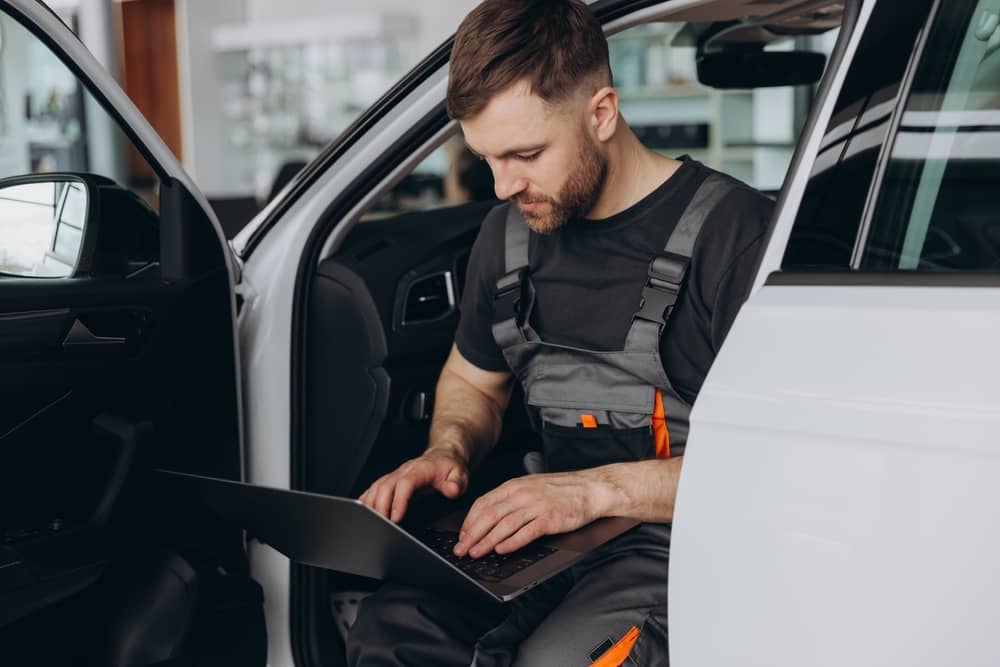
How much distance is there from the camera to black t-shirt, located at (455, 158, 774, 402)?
1.59m

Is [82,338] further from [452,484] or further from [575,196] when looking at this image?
[575,196]

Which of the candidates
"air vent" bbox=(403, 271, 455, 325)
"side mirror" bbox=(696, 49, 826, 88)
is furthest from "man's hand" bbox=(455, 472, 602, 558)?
"side mirror" bbox=(696, 49, 826, 88)

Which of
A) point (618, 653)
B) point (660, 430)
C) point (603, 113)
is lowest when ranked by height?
point (618, 653)

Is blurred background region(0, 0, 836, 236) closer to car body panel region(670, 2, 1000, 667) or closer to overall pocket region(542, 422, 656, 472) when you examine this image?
overall pocket region(542, 422, 656, 472)

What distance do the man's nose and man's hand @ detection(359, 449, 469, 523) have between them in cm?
42

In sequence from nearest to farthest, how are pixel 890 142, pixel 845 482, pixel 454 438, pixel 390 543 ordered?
pixel 845 482
pixel 890 142
pixel 390 543
pixel 454 438

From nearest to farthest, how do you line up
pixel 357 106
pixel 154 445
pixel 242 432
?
pixel 154 445 < pixel 242 432 < pixel 357 106

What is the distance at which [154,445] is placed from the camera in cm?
179

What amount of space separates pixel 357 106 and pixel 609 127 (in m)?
7.79

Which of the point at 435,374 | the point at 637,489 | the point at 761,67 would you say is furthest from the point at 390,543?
the point at 761,67

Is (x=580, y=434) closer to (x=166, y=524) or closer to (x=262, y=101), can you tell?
(x=166, y=524)

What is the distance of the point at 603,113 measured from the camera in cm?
168

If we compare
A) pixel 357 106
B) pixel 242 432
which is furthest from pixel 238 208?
pixel 357 106

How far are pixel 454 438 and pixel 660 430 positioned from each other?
0.38 metres
